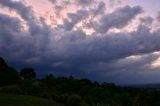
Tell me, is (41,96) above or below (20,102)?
above

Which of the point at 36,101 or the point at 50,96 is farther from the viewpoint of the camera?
the point at 50,96

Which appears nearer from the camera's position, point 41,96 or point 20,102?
point 20,102

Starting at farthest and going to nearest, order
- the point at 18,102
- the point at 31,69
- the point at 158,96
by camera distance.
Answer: the point at 31,69 < the point at 158,96 < the point at 18,102

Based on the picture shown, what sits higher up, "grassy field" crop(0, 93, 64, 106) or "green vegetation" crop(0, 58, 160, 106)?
"green vegetation" crop(0, 58, 160, 106)

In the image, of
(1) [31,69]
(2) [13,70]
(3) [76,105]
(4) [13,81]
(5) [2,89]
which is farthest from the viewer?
(1) [31,69]

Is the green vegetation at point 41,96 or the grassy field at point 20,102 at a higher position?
the green vegetation at point 41,96

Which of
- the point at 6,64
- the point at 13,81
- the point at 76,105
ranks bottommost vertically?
the point at 76,105

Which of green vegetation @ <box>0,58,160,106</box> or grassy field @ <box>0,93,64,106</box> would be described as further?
green vegetation @ <box>0,58,160,106</box>

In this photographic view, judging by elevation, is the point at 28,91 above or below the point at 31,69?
below

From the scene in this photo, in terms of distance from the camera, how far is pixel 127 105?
34094mm

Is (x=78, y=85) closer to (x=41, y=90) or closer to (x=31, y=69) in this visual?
(x=31, y=69)

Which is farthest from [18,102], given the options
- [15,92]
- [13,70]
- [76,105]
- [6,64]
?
[6,64]

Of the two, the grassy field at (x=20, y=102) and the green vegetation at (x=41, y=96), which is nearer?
the grassy field at (x=20, y=102)

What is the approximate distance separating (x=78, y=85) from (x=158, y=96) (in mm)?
10894
